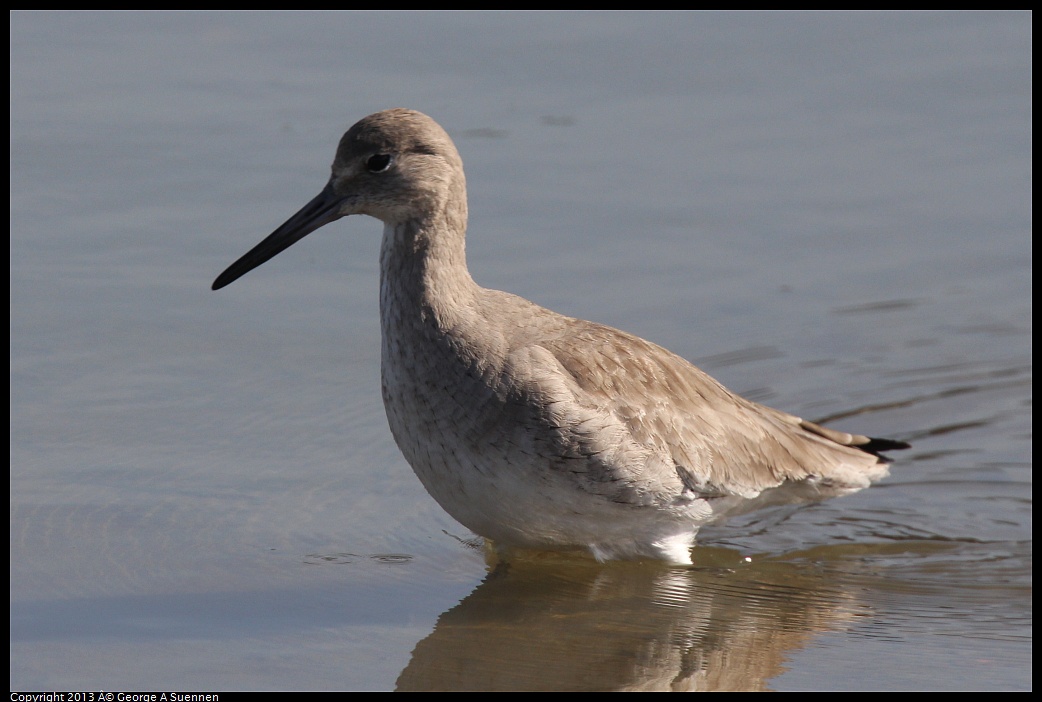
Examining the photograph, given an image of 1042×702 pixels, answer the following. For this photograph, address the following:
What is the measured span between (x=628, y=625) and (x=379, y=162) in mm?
2483

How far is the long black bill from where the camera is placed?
7.96 metres

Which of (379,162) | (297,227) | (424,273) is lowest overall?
(424,273)

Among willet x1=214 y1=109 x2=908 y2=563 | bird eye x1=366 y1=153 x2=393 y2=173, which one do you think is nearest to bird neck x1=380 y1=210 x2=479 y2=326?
willet x1=214 y1=109 x2=908 y2=563

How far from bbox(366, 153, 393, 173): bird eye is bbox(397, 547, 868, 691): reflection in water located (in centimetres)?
209

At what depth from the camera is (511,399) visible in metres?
7.53

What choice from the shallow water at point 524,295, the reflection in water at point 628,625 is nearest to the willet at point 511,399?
the reflection in water at point 628,625

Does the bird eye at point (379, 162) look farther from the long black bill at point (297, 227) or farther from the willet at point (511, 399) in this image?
the long black bill at point (297, 227)

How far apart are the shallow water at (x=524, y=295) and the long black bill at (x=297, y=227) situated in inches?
52.3

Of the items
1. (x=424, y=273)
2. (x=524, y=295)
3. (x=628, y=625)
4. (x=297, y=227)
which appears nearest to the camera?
(x=628, y=625)

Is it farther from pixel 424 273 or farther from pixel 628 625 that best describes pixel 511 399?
pixel 628 625

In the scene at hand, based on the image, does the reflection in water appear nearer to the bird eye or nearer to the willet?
the willet

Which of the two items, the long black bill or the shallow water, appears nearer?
the shallow water

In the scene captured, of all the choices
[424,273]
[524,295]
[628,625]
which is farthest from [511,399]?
[524,295]

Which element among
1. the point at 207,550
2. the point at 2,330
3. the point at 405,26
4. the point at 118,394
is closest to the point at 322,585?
the point at 207,550
